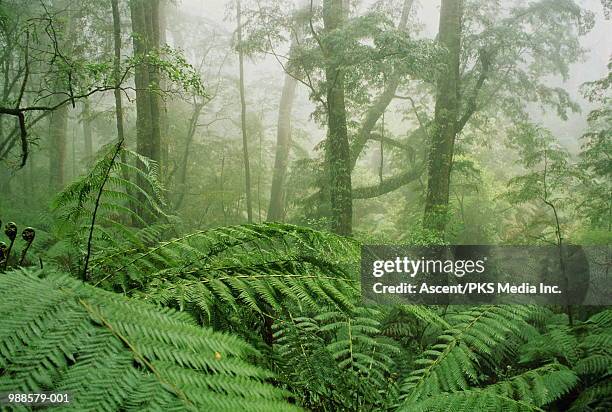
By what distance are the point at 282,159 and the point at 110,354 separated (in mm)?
12769

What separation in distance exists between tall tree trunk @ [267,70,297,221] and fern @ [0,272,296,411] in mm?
10759

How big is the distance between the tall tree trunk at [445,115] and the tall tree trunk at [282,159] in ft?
18.1

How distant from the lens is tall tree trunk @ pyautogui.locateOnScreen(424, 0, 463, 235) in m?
6.91

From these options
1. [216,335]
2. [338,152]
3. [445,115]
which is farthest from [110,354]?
[445,115]

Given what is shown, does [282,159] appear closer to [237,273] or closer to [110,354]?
[237,273]

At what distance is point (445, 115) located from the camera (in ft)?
23.1

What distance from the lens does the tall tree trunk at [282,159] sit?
12430 millimetres

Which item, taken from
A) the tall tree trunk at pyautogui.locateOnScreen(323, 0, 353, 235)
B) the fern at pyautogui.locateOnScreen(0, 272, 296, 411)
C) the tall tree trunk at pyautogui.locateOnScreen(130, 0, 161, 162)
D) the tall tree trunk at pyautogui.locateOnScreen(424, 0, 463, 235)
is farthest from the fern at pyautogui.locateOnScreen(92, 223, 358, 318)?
the tall tree trunk at pyautogui.locateOnScreen(424, 0, 463, 235)

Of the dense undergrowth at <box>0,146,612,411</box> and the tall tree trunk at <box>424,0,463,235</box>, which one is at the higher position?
the tall tree trunk at <box>424,0,463,235</box>

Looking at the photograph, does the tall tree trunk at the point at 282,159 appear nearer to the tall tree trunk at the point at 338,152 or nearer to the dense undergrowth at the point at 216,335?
the tall tree trunk at the point at 338,152

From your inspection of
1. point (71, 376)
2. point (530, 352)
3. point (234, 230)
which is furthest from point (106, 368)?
point (530, 352)

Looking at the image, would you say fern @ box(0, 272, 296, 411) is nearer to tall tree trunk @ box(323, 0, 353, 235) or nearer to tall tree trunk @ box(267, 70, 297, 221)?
tall tree trunk @ box(323, 0, 353, 235)

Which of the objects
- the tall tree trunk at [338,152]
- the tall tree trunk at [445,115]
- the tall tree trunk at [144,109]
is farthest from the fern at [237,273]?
the tall tree trunk at [445,115]

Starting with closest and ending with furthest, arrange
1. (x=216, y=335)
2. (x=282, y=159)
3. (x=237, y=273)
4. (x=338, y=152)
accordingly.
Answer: (x=216, y=335)
(x=237, y=273)
(x=338, y=152)
(x=282, y=159)
